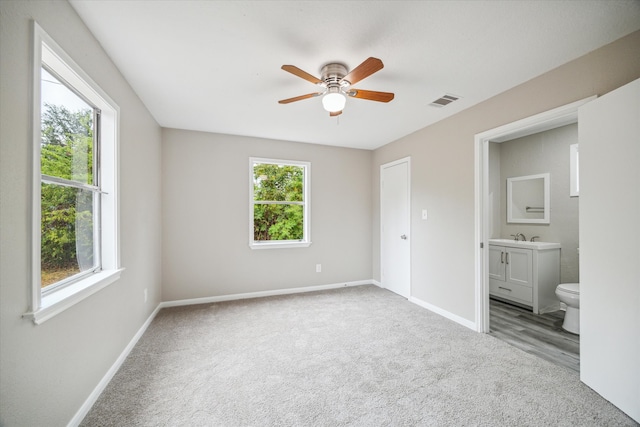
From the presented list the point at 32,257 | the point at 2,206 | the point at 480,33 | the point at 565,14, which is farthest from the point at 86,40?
the point at 565,14

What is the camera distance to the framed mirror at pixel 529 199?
3801mm

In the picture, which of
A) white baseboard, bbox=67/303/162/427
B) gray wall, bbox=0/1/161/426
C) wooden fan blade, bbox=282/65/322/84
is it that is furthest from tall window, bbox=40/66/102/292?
wooden fan blade, bbox=282/65/322/84

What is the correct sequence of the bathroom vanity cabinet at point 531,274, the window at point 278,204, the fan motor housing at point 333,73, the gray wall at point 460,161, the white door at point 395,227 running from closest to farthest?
the gray wall at point 460,161 < the fan motor housing at point 333,73 < the bathroom vanity cabinet at point 531,274 < the white door at point 395,227 < the window at point 278,204

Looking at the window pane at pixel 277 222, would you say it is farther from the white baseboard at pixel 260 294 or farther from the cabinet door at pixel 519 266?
the cabinet door at pixel 519 266

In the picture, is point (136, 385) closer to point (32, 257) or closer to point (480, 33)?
point (32, 257)

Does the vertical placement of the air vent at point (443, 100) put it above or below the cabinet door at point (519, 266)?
above

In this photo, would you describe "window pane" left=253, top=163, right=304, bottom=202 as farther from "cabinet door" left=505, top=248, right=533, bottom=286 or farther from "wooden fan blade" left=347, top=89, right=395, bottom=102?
"cabinet door" left=505, top=248, right=533, bottom=286

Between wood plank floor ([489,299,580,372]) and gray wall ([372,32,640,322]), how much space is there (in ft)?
1.36

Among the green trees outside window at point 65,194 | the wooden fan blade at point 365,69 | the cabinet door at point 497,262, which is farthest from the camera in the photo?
the cabinet door at point 497,262

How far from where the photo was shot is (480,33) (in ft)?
5.85

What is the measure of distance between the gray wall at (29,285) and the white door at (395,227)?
11.2 feet

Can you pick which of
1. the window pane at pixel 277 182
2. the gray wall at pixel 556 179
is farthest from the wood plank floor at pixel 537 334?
the window pane at pixel 277 182

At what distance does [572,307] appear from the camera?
2.83 metres

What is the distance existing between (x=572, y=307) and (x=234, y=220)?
4167 millimetres
